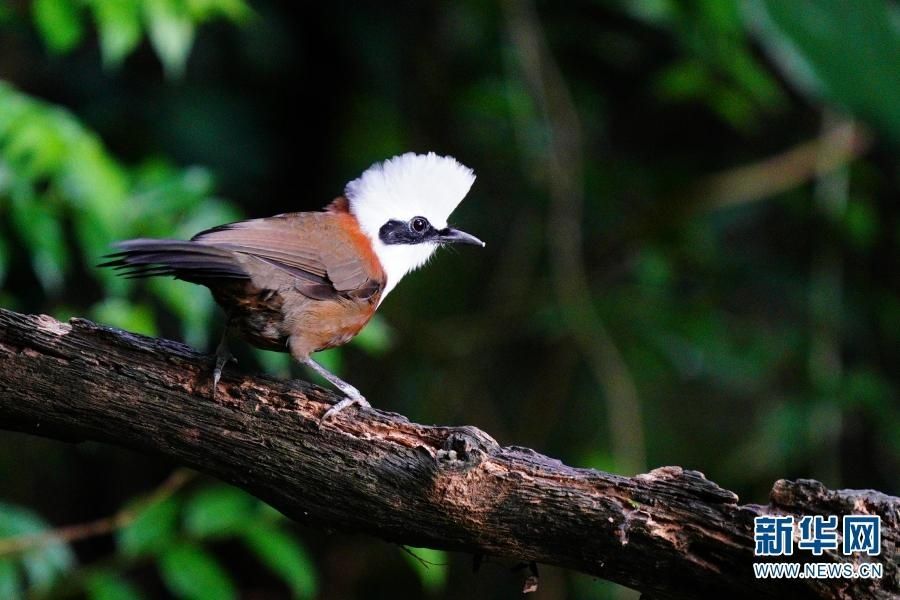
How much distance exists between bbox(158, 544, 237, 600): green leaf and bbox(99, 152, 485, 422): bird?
2.89ft

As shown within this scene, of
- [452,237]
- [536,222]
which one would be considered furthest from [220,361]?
[536,222]

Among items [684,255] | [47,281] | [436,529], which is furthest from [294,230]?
[684,255]

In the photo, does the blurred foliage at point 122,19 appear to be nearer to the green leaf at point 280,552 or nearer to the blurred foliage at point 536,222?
the blurred foliage at point 536,222

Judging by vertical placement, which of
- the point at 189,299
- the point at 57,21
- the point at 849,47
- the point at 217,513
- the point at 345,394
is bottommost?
the point at 217,513

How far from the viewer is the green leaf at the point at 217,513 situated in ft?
11.7

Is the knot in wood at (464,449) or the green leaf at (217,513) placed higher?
the green leaf at (217,513)

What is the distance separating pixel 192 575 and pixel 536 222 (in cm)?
355

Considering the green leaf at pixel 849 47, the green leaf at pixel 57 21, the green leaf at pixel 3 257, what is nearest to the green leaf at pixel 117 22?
the green leaf at pixel 57 21

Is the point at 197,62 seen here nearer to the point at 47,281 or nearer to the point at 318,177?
the point at 318,177

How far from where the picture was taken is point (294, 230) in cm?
338

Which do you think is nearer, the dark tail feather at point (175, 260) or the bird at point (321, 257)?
the dark tail feather at point (175, 260)

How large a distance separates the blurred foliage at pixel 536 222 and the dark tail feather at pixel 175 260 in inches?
89.0

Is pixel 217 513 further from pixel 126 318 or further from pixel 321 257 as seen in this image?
pixel 321 257

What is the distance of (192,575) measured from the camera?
11.7ft
